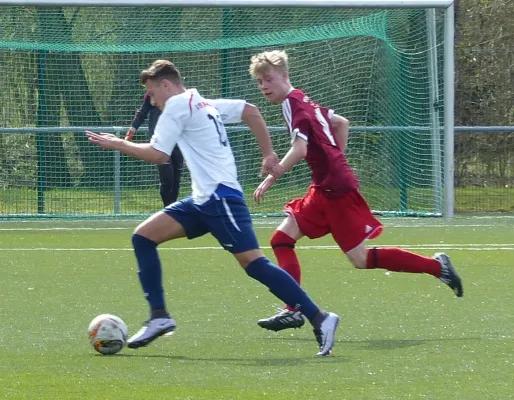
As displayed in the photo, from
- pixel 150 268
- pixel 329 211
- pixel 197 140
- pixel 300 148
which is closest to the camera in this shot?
pixel 197 140

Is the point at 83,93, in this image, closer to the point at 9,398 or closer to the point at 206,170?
the point at 206,170

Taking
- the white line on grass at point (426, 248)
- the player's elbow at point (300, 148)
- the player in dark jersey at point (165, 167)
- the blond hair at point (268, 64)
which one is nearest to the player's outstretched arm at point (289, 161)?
the player's elbow at point (300, 148)

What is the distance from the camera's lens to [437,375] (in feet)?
18.3

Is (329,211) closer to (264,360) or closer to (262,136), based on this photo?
(262,136)

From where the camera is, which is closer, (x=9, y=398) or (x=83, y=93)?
(x=9, y=398)

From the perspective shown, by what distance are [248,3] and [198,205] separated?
9.28 m

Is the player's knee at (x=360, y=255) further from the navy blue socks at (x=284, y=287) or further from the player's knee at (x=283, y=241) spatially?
the navy blue socks at (x=284, y=287)

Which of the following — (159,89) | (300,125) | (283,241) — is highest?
(159,89)

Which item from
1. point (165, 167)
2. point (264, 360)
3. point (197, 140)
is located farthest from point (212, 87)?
point (264, 360)

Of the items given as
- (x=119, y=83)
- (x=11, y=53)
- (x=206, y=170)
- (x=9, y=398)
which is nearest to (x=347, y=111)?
(x=119, y=83)

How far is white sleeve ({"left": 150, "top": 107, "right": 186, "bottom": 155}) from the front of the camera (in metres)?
6.34

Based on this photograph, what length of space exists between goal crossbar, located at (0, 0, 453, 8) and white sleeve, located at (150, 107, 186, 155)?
891cm

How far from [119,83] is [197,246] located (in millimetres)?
4791

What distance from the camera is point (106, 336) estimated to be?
632cm
